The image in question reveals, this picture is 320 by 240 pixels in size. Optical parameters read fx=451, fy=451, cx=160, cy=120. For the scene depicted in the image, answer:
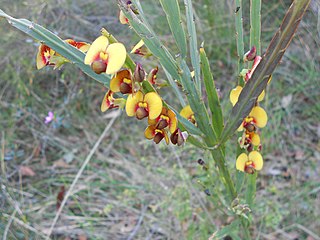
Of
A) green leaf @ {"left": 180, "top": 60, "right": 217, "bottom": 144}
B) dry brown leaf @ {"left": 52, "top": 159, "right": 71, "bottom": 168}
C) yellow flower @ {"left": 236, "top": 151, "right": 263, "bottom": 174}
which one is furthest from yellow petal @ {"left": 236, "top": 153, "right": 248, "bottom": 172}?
dry brown leaf @ {"left": 52, "top": 159, "right": 71, "bottom": 168}

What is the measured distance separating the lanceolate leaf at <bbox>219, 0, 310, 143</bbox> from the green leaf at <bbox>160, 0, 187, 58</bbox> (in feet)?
0.40

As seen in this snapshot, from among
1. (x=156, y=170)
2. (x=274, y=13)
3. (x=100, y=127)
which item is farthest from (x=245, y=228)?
(x=274, y=13)

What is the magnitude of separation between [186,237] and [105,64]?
106 centimetres

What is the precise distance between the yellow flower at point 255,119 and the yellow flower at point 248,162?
9cm

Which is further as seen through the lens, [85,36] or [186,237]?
[85,36]

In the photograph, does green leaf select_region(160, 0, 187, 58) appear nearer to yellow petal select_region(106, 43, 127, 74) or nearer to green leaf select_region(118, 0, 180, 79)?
green leaf select_region(118, 0, 180, 79)

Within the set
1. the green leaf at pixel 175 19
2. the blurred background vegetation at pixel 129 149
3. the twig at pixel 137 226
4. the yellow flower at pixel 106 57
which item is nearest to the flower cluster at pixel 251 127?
the green leaf at pixel 175 19

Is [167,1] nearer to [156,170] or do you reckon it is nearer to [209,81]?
[209,81]

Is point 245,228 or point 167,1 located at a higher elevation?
point 167,1

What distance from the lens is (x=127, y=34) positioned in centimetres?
224

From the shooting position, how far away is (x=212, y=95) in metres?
0.77

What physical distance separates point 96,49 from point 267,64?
23cm

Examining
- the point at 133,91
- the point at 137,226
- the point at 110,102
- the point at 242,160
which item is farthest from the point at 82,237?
the point at 133,91

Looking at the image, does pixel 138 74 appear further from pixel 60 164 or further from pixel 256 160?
pixel 60 164
